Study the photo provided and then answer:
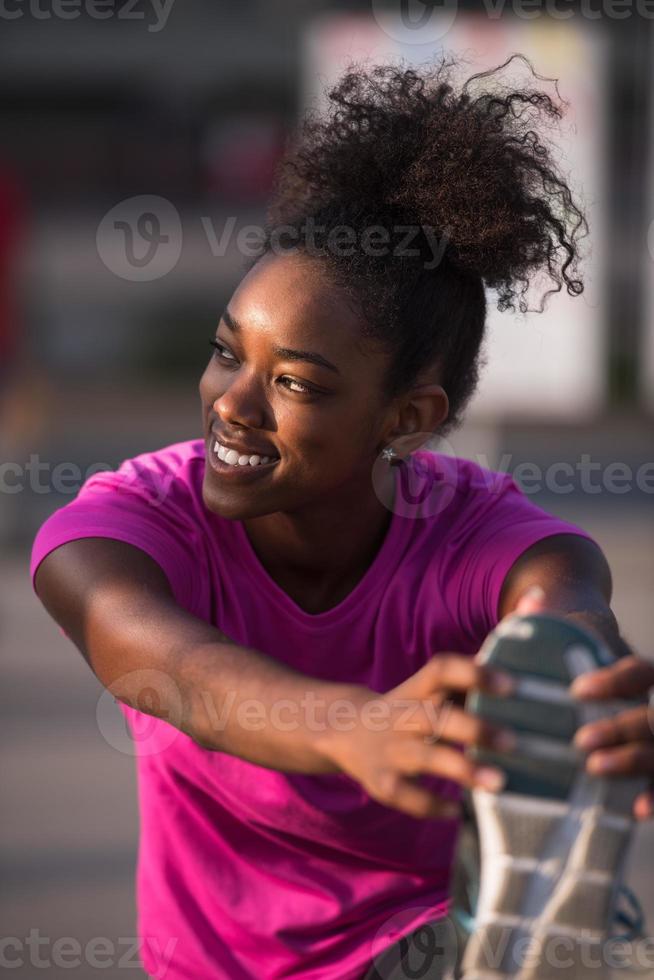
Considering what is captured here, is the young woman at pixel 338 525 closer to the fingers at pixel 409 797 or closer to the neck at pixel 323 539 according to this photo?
the neck at pixel 323 539

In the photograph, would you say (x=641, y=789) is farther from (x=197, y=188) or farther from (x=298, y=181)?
(x=197, y=188)

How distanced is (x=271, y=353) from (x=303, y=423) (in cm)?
11

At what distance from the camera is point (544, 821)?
1.55 metres

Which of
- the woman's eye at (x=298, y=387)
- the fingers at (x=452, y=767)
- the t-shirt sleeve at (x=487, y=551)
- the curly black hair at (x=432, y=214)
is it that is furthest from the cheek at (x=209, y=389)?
the fingers at (x=452, y=767)

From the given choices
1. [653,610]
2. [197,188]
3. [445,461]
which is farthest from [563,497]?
[197,188]

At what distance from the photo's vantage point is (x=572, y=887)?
1578mm

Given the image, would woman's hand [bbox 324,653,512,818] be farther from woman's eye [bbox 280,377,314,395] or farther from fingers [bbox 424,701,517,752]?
woman's eye [bbox 280,377,314,395]

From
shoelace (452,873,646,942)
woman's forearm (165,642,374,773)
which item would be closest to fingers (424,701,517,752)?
woman's forearm (165,642,374,773)

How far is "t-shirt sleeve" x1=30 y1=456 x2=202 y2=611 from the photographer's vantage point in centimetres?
226

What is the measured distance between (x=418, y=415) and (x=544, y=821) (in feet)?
3.48

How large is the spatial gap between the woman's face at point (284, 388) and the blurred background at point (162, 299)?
27.2 inches

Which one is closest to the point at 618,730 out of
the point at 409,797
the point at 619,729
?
the point at 619,729

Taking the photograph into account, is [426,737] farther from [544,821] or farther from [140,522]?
[140,522]

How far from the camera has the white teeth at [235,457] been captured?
2.29 metres
